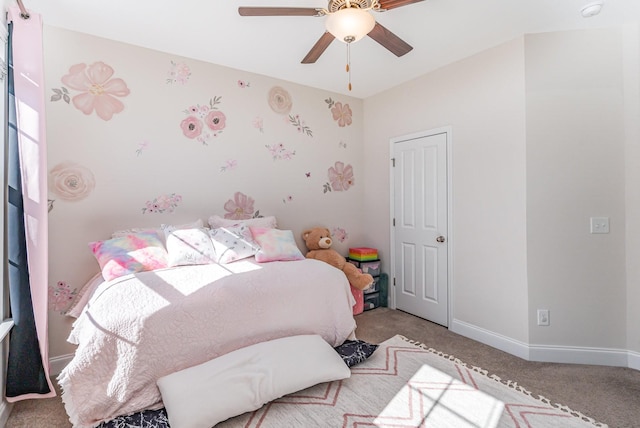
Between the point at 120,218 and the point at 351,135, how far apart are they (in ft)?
8.95

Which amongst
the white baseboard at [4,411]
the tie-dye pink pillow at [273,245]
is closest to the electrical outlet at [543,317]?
the tie-dye pink pillow at [273,245]

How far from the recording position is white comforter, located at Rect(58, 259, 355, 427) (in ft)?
5.48

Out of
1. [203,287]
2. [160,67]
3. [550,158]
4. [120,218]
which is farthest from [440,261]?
[160,67]

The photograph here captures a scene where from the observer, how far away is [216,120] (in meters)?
3.09

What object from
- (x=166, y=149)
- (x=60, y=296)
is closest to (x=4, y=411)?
(x=60, y=296)

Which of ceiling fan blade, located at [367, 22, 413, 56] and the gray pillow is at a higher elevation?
ceiling fan blade, located at [367, 22, 413, 56]

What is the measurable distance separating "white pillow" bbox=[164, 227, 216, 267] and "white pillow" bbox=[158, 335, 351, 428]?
31.2 inches

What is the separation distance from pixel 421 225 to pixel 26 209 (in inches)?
129

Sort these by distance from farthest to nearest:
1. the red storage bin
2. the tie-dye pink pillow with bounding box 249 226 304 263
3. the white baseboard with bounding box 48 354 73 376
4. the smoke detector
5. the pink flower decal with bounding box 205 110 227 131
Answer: the red storage bin < the pink flower decal with bounding box 205 110 227 131 < the tie-dye pink pillow with bounding box 249 226 304 263 < the white baseboard with bounding box 48 354 73 376 < the smoke detector

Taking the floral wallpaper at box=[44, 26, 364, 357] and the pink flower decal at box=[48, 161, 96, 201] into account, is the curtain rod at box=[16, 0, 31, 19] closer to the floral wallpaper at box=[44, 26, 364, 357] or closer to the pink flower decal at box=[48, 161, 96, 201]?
the floral wallpaper at box=[44, 26, 364, 357]

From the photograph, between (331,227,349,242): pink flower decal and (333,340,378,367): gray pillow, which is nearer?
(333,340,378,367): gray pillow

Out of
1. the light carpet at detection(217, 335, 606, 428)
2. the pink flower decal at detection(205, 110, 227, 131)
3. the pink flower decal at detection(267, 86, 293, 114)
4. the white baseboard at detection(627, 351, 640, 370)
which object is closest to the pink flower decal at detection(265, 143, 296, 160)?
the pink flower decal at detection(267, 86, 293, 114)

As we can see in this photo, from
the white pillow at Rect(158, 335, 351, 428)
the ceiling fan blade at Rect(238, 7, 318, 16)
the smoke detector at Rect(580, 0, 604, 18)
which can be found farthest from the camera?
the smoke detector at Rect(580, 0, 604, 18)

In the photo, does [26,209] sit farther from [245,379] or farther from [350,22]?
[350,22]
